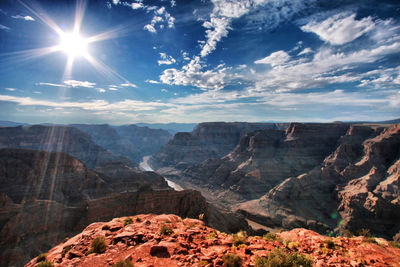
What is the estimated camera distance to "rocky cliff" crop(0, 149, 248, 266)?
94.4ft

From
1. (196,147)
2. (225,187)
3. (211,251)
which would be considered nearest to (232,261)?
(211,251)

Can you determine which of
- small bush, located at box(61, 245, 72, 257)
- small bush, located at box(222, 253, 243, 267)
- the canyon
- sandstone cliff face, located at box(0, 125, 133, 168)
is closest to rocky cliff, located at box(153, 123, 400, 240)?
the canyon

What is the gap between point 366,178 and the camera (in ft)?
221

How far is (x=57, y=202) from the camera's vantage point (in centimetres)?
3747

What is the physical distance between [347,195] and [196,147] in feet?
415

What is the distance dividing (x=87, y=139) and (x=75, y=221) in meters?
133

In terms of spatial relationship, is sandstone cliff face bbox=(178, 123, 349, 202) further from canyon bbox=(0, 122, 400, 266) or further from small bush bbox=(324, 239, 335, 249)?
small bush bbox=(324, 239, 335, 249)

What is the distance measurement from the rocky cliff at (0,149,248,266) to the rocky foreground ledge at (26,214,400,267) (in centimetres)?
2524

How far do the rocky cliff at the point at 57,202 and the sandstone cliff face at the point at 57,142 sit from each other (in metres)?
49.8

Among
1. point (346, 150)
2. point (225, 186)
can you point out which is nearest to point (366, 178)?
point (346, 150)

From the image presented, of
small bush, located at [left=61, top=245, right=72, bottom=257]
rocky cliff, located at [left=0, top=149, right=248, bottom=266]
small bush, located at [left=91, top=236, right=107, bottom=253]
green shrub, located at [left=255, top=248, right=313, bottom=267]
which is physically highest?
green shrub, located at [left=255, top=248, right=313, bottom=267]

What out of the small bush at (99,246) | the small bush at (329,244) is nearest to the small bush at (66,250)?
the small bush at (99,246)

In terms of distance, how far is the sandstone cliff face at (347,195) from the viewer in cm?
5378

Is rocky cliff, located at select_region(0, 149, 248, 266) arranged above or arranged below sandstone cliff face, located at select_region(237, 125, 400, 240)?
above
